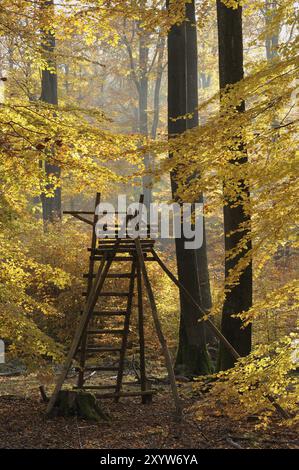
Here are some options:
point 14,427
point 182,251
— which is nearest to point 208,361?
point 182,251

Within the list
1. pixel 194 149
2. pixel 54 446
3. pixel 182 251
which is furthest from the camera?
pixel 182 251

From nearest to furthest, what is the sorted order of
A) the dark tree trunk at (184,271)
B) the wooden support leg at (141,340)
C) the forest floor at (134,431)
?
the forest floor at (134,431) < the wooden support leg at (141,340) < the dark tree trunk at (184,271)

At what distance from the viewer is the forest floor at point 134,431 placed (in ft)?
21.0

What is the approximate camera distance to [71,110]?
7773 millimetres

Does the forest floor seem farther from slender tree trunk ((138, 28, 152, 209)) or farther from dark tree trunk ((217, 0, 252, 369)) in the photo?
slender tree trunk ((138, 28, 152, 209))

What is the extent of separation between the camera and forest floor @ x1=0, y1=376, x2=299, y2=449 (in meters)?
6.39

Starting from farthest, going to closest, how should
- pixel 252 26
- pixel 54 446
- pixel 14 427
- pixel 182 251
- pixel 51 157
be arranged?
pixel 252 26 < pixel 182 251 < pixel 51 157 < pixel 14 427 < pixel 54 446

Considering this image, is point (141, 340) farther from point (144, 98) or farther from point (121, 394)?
point (144, 98)

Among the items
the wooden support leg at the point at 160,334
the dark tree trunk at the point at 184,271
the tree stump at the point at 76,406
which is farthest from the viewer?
the dark tree trunk at the point at 184,271

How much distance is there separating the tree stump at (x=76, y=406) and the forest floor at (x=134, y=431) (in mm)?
112

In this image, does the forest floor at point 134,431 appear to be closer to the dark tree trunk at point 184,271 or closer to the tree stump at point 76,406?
the tree stump at point 76,406

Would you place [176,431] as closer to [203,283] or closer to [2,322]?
[2,322]

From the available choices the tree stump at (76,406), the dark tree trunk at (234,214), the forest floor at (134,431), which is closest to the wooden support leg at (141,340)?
the forest floor at (134,431)
